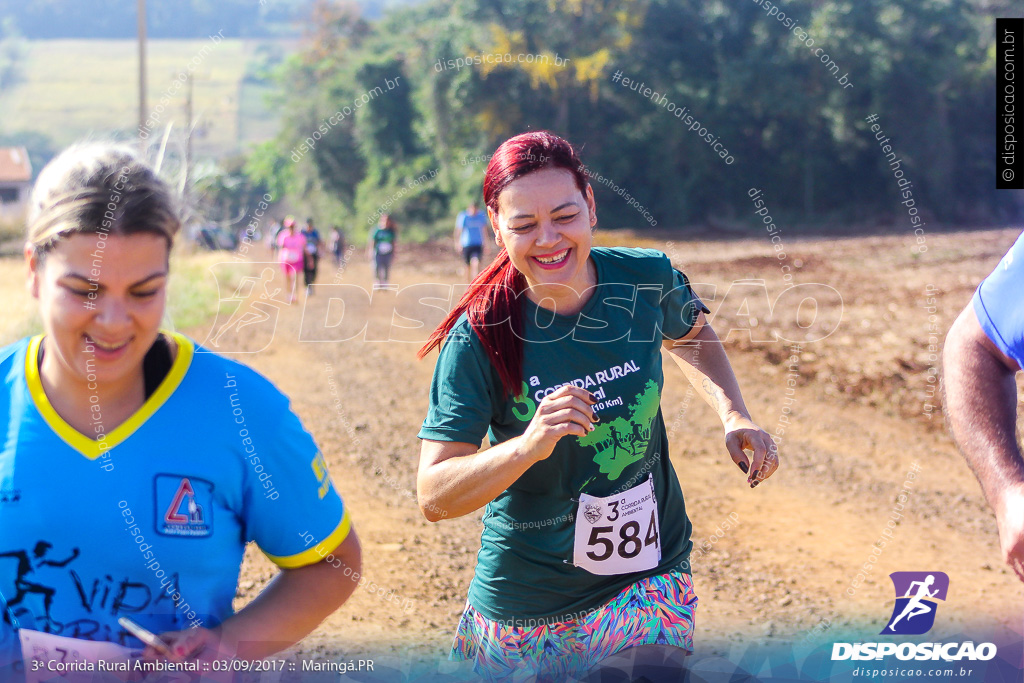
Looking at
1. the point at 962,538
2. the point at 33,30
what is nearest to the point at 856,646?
the point at 962,538

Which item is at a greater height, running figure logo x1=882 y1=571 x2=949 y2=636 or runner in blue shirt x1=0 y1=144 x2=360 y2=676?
runner in blue shirt x1=0 y1=144 x2=360 y2=676

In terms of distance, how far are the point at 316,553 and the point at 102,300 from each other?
55 cm

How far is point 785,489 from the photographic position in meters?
6.16

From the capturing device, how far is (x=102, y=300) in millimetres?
1479

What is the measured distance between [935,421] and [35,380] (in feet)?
Result: 25.4

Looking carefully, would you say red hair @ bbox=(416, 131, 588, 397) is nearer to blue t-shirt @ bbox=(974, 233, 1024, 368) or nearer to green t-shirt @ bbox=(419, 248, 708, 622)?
green t-shirt @ bbox=(419, 248, 708, 622)

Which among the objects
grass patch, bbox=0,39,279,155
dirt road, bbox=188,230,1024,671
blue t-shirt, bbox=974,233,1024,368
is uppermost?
grass patch, bbox=0,39,279,155

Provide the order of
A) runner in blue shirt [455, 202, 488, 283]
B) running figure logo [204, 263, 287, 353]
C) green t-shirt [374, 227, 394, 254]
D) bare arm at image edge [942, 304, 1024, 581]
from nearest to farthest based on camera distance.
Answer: bare arm at image edge [942, 304, 1024, 581] < running figure logo [204, 263, 287, 353] < runner in blue shirt [455, 202, 488, 283] < green t-shirt [374, 227, 394, 254]

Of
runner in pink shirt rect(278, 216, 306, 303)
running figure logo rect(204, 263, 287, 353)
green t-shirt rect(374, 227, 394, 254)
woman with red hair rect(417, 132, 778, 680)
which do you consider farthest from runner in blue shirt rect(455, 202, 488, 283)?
woman with red hair rect(417, 132, 778, 680)

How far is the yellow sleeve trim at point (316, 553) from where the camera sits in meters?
1.58

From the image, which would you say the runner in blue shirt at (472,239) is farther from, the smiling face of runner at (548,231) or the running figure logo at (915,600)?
the smiling face of runner at (548,231)

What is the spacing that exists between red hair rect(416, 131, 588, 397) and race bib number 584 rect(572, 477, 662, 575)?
347 millimetres

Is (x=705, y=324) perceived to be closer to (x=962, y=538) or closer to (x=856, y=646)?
(x=856, y=646)

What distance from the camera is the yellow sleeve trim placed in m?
1.58
